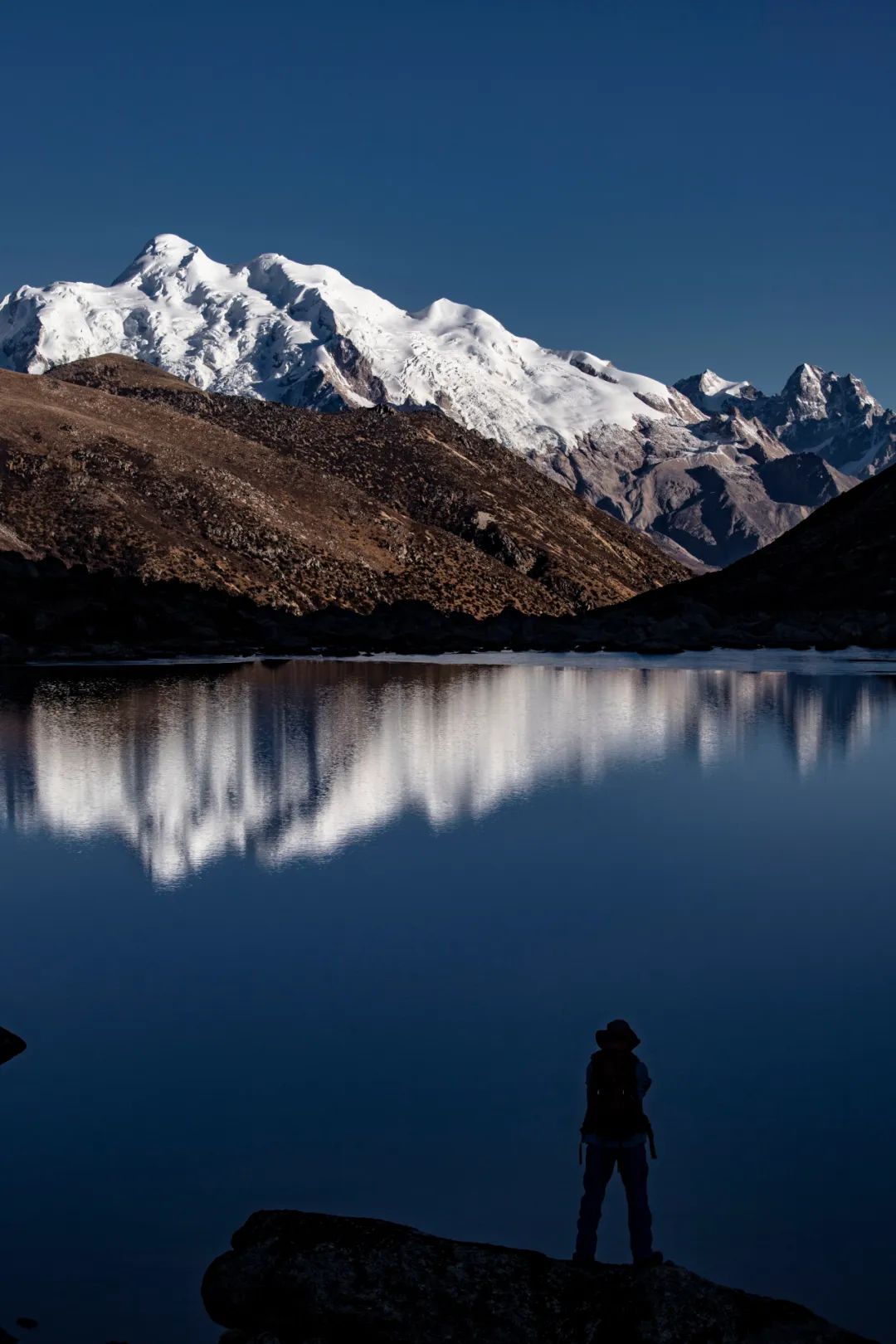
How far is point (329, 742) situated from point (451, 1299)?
1678 inches

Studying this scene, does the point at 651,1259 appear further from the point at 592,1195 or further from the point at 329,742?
the point at 329,742

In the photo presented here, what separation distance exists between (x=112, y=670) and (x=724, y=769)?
66.2 metres

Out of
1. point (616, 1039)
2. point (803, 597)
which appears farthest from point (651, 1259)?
point (803, 597)

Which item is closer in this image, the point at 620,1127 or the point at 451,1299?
the point at 451,1299

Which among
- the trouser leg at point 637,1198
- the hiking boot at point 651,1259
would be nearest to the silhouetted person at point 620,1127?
the trouser leg at point 637,1198

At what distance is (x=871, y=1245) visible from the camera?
1252 cm

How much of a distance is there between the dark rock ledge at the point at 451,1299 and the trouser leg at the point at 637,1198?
1.09 m

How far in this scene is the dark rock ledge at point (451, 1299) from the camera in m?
10.3

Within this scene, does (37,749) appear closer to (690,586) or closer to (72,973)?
(72,973)

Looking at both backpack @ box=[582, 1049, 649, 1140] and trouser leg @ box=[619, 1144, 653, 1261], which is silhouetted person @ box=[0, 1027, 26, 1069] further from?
trouser leg @ box=[619, 1144, 653, 1261]

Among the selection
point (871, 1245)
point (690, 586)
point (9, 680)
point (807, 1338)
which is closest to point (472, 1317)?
point (807, 1338)

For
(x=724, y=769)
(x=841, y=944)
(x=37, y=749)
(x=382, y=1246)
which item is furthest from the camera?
(x=37, y=749)

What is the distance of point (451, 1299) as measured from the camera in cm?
1060

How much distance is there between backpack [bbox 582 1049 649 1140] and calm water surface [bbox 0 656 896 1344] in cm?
122
